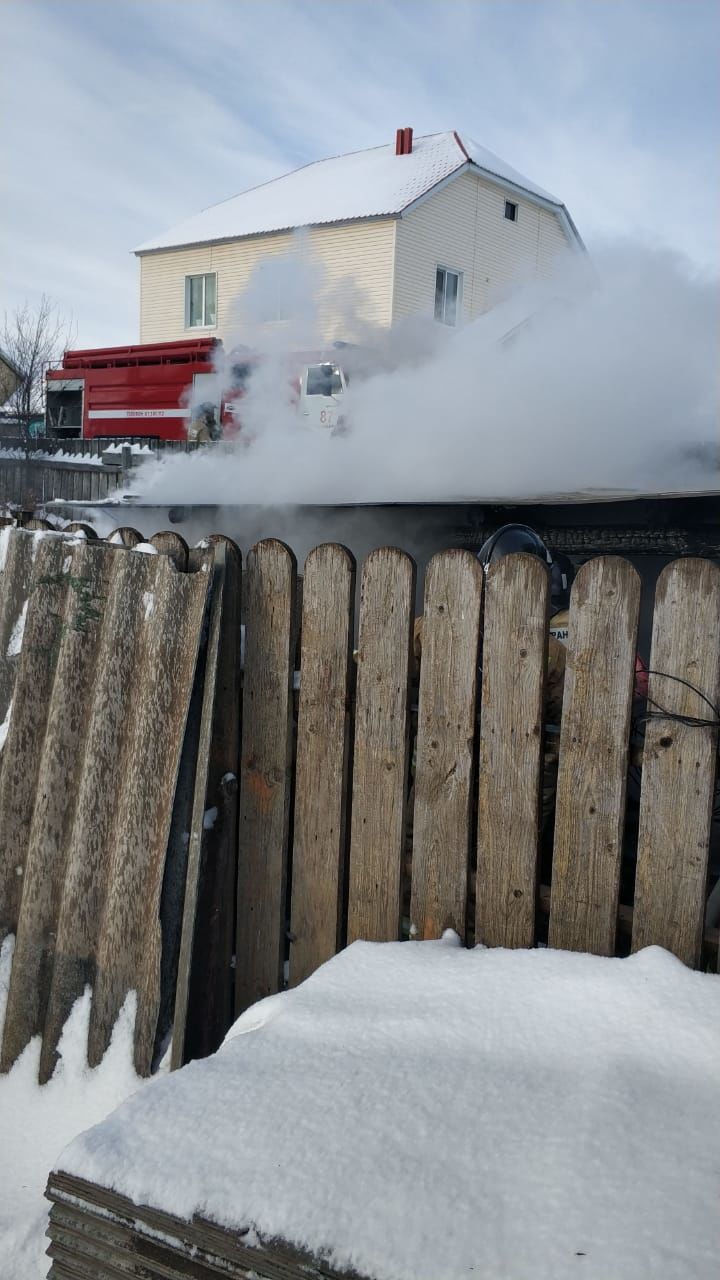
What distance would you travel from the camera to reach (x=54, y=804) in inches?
120

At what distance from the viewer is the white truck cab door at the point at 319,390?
1540cm

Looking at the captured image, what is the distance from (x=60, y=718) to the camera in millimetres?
3051

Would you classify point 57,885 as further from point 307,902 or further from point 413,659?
point 413,659

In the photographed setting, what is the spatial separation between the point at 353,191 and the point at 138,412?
9131mm

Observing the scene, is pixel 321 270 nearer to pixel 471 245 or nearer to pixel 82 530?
pixel 471 245

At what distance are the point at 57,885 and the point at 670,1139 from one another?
2117 millimetres

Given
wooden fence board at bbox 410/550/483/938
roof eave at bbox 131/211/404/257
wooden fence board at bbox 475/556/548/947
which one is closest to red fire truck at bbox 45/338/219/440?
roof eave at bbox 131/211/404/257

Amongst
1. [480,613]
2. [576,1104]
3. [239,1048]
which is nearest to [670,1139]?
[576,1104]

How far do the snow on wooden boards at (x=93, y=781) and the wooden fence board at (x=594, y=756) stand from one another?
3.64 ft

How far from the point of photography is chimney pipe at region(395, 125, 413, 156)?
82.1 ft

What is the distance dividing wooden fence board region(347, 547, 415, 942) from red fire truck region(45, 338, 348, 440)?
1262 centimetres

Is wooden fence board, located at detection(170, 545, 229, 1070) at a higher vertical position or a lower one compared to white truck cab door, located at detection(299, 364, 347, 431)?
lower

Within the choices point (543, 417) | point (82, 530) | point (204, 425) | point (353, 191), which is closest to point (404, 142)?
point (353, 191)

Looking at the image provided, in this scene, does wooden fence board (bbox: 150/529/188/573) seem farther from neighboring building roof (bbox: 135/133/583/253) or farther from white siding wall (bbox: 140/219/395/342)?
neighboring building roof (bbox: 135/133/583/253)
